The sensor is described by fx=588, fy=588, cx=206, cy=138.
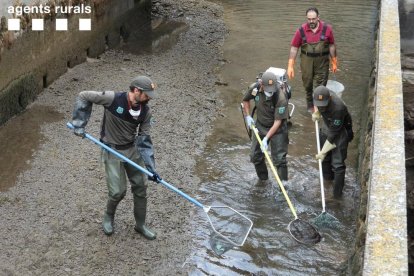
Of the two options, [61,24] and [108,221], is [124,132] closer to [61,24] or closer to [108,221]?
[108,221]

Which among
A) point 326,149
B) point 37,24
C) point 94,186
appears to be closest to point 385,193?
point 326,149

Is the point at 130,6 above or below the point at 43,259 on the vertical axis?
above

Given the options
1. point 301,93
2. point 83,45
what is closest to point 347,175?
point 301,93

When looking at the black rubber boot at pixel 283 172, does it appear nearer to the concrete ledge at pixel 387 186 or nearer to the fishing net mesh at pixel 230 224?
the fishing net mesh at pixel 230 224

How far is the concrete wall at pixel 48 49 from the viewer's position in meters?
9.46

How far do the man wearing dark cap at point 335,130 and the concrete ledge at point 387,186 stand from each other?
1.65ft

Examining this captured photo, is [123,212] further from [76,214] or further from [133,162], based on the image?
[133,162]

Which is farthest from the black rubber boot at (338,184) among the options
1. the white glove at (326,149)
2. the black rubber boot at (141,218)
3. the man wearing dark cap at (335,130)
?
the black rubber boot at (141,218)

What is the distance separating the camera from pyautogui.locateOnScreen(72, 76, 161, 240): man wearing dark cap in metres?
6.16

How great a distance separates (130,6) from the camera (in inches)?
592

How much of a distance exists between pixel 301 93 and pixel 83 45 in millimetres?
4606

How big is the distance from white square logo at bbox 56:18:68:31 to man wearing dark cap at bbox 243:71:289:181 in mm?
5058

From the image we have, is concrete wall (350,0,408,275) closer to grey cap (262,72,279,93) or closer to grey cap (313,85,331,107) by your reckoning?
grey cap (313,85,331,107)

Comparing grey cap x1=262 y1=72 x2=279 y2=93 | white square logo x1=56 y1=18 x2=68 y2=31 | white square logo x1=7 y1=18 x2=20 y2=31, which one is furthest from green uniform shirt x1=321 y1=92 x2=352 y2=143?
white square logo x1=56 y1=18 x2=68 y2=31
